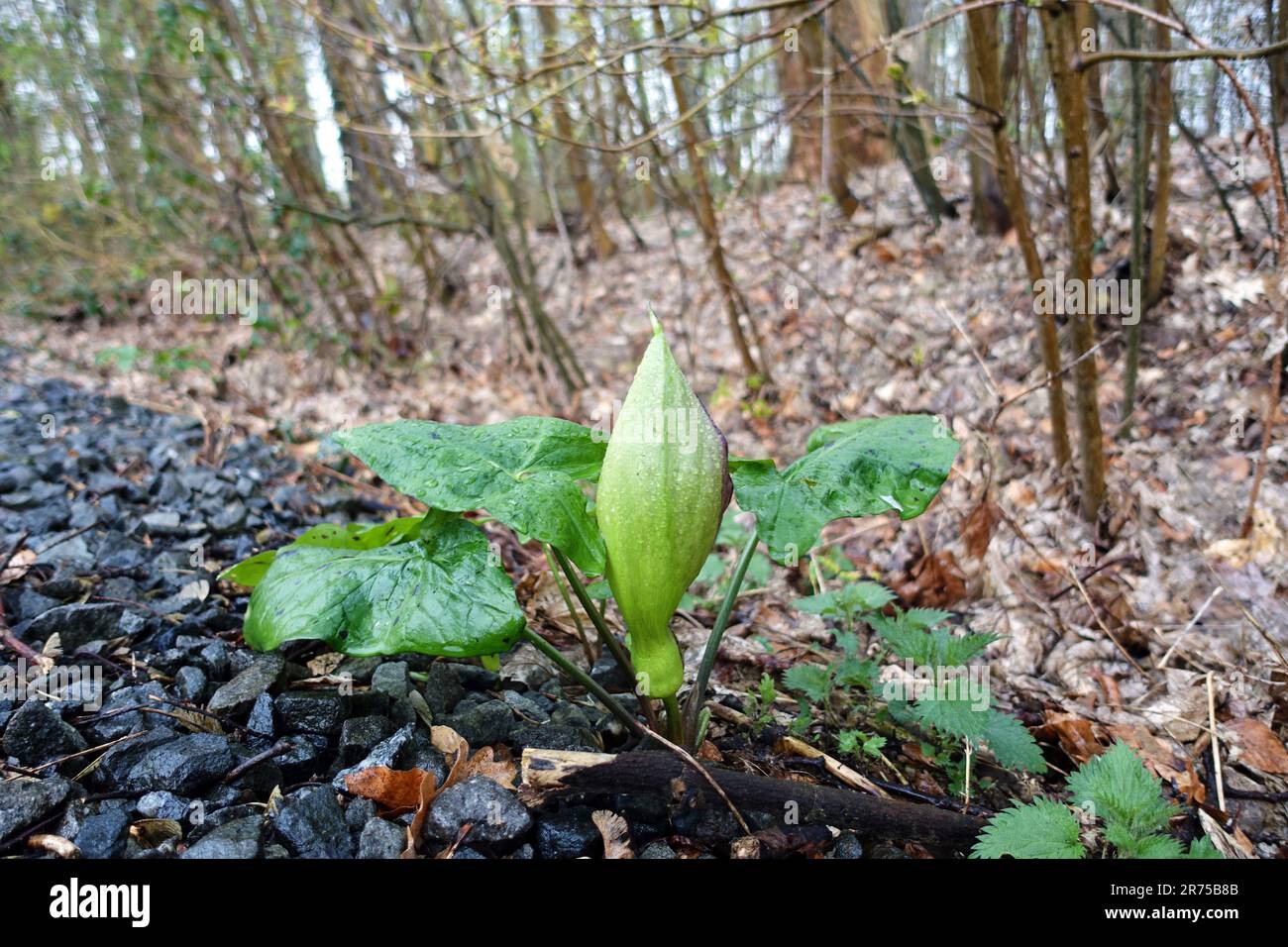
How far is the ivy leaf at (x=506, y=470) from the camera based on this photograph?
1.28 meters

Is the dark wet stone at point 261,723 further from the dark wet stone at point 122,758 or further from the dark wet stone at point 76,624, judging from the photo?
the dark wet stone at point 76,624

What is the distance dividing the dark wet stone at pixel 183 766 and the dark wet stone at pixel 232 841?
13 cm

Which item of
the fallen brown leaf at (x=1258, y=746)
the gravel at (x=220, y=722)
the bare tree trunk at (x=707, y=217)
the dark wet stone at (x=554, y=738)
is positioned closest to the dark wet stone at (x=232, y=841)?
the gravel at (x=220, y=722)

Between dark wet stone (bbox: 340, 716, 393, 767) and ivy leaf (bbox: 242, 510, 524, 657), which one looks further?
dark wet stone (bbox: 340, 716, 393, 767)

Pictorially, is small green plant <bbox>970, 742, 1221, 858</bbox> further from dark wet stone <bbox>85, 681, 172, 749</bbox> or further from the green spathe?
dark wet stone <bbox>85, 681, 172, 749</bbox>

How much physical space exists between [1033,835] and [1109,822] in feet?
0.45

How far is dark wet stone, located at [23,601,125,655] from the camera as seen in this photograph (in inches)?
67.8

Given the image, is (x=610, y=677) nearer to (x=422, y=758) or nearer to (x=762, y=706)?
(x=762, y=706)

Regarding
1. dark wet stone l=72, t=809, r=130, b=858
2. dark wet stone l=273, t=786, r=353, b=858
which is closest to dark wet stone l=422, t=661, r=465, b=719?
dark wet stone l=273, t=786, r=353, b=858

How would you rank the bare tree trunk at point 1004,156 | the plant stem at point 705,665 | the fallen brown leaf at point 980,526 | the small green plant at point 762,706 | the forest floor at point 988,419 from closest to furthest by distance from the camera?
the plant stem at point 705,665, the small green plant at point 762,706, the forest floor at point 988,419, the bare tree trunk at point 1004,156, the fallen brown leaf at point 980,526

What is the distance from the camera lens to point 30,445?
320 cm

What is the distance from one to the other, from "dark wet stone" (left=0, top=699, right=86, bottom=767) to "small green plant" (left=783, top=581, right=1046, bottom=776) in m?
1.33
